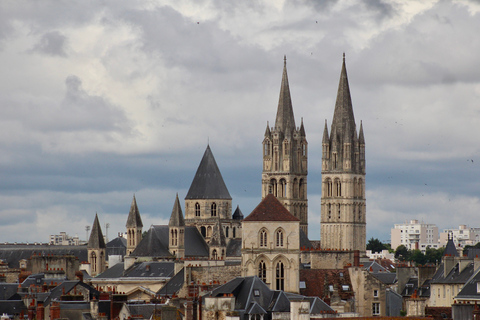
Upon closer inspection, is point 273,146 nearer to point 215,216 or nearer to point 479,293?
point 215,216

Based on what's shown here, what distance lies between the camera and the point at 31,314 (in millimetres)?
67562

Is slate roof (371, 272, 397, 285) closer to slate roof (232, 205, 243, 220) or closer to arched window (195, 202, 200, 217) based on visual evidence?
slate roof (232, 205, 243, 220)

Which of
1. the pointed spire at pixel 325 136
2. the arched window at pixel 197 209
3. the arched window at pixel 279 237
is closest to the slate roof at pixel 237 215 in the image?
the arched window at pixel 197 209

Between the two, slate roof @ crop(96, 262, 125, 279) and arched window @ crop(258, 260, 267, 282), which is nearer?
arched window @ crop(258, 260, 267, 282)

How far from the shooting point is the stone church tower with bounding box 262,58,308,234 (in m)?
162

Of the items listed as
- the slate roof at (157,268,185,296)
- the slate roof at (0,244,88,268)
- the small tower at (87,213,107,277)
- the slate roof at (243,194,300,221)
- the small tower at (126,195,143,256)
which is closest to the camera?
the slate roof at (243,194,300,221)

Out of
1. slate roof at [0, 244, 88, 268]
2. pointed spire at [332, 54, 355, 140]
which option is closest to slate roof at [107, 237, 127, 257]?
slate roof at [0, 244, 88, 268]

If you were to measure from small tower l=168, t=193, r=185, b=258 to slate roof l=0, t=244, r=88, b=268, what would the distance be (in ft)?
60.6

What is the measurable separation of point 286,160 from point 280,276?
6500 cm

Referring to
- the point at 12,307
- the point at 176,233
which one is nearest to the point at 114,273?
the point at 176,233

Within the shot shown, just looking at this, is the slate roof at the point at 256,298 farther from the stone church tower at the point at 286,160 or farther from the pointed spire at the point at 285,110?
the pointed spire at the point at 285,110

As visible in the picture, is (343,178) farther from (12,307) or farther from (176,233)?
(12,307)

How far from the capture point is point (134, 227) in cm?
15275

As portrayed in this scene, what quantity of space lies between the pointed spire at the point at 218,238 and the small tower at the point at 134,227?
10.9 meters
